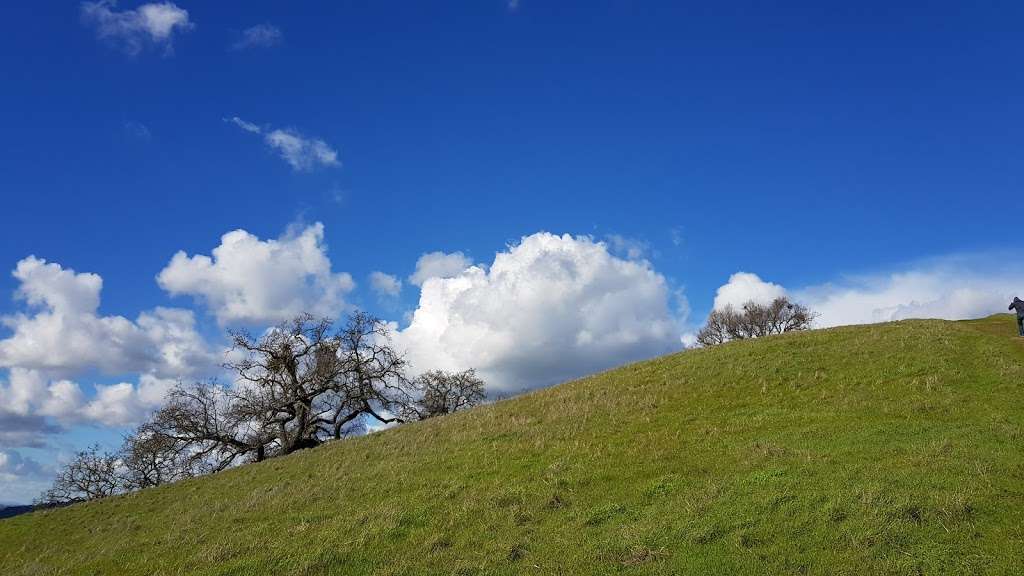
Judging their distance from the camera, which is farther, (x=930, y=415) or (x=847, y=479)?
(x=930, y=415)

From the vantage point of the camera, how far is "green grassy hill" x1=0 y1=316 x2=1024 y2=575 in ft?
36.9

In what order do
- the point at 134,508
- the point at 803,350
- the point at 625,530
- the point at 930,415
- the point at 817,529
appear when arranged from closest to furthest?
the point at 817,529, the point at 625,530, the point at 930,415, the point at 134,508, the point at 803,350

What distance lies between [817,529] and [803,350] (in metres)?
21.1

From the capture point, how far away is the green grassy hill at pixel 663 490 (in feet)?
36.9

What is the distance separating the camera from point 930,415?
739 inches

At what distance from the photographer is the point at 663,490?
15.1 metres

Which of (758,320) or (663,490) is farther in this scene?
(758,320)

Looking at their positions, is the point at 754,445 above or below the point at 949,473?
above

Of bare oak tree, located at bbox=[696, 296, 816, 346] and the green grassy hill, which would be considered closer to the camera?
the green grassy hill

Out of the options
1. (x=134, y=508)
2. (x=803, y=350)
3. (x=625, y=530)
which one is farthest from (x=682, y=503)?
(x=134, y=508)

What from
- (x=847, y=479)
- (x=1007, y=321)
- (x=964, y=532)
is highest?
(x=1007, y=321)

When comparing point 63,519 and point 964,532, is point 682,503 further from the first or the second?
point 63,519

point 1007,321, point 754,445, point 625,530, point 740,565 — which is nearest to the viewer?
point 740,565

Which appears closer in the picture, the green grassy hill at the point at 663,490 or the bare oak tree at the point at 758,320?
the green grassy hill at the point at 663,490
